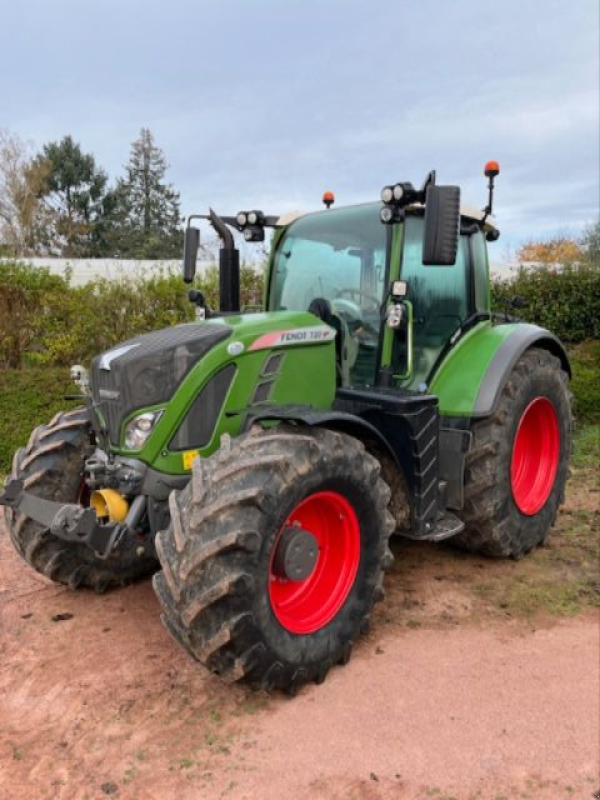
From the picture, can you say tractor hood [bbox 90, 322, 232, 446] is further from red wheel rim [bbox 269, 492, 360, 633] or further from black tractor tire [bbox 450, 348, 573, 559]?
black tractor tire [bbox 450, 348, 573, 559]

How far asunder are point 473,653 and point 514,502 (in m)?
1.24

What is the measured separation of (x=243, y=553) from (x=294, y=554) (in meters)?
0.38

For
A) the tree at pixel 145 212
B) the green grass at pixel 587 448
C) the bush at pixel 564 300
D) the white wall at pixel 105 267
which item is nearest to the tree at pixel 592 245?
the bush at pixel 564 300

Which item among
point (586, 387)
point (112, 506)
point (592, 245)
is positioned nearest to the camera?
point (112, 506)

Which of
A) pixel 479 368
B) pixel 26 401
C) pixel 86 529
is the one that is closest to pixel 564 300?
pixel 479 368

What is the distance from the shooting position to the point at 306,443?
2.93 m

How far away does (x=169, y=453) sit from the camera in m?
3.18

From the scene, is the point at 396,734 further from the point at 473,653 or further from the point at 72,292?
the point at 72,292

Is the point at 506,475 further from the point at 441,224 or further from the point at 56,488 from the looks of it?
the point at 56,488

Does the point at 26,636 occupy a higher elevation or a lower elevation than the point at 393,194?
lower

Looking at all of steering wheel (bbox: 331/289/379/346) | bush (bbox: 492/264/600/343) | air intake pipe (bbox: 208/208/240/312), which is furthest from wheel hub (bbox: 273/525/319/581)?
bush (bbox: 492/264/600/343)

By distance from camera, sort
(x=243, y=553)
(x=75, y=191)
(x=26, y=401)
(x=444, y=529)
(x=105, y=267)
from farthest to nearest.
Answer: (x=75, y=191) → (x=105, y=267) → (x=26, y=401) → (x=444, y=529) → (x=243, y=553)

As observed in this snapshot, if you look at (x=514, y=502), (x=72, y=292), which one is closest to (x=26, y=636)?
(x=514, y=502)

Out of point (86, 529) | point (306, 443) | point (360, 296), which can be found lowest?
point (86, 529)
